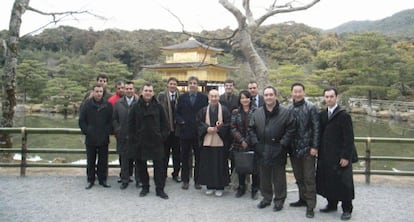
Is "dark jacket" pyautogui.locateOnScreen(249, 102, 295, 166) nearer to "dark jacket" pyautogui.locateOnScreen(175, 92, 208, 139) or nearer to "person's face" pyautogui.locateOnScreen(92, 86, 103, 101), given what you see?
"dark jacket" pyautogui.locateOnScreen(175, 92, 208, 139)

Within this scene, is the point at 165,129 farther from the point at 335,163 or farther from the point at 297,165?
the point at 335,163

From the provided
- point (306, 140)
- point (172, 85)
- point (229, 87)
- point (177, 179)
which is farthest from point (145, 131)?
point (306, 140)

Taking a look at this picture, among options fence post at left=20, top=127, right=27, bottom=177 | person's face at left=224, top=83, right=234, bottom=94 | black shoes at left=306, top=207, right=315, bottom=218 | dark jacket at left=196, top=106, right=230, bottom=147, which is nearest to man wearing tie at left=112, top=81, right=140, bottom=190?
dark jacket at left=196, top=106, right=230, bottom=147

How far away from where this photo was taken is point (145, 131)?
4273 mm

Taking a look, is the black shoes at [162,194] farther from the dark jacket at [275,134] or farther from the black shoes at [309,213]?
the black shoes at [309,213]

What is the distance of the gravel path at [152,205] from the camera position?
3539 millimetres

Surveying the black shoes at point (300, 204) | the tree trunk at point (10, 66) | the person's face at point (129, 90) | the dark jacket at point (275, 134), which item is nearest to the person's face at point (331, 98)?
the dark jacket at point (275, 134)

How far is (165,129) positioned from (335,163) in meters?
2.06

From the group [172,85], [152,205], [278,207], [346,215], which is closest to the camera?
[346,215]

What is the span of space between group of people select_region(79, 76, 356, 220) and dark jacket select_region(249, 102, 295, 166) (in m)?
0.01

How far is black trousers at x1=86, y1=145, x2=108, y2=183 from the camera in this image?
464 centimetres

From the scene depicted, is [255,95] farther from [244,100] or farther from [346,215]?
[346,215]

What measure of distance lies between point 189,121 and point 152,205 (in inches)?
48.5

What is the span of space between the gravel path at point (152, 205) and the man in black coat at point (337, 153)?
0.26 meters
